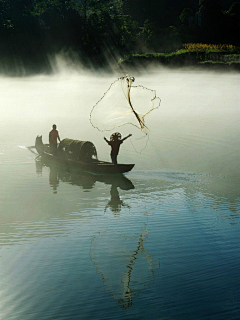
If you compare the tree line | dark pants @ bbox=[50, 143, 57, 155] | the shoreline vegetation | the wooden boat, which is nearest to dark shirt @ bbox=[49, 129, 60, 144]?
dark pants @ bbox=[50, 143, 57, 155]

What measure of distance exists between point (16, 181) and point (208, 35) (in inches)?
1918

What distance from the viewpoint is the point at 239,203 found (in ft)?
45.9

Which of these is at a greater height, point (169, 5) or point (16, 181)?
point (169, 5)

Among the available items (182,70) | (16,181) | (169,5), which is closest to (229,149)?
(16,181)

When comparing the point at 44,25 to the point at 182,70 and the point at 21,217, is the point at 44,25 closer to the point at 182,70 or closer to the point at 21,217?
the point at 182,70

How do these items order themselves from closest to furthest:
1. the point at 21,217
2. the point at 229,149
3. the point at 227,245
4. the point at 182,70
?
the point at 227,245, the point at 21,217, the point at 229,149, the point at 182,70

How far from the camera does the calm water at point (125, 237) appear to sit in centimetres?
721

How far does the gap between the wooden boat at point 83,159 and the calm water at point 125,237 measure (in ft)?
1.62

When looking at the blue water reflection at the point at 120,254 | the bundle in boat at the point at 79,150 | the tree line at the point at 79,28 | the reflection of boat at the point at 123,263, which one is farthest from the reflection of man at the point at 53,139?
the tree line at the point at 79,28

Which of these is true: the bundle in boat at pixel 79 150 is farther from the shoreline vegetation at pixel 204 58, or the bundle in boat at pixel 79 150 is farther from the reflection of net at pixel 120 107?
the shoreline vegetation at pixel 204 58

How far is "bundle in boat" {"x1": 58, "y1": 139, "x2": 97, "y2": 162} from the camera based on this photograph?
19391mm

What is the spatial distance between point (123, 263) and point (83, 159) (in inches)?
435

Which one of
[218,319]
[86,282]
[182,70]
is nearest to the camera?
[218,319]

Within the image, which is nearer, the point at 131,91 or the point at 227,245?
the point at 227,245
